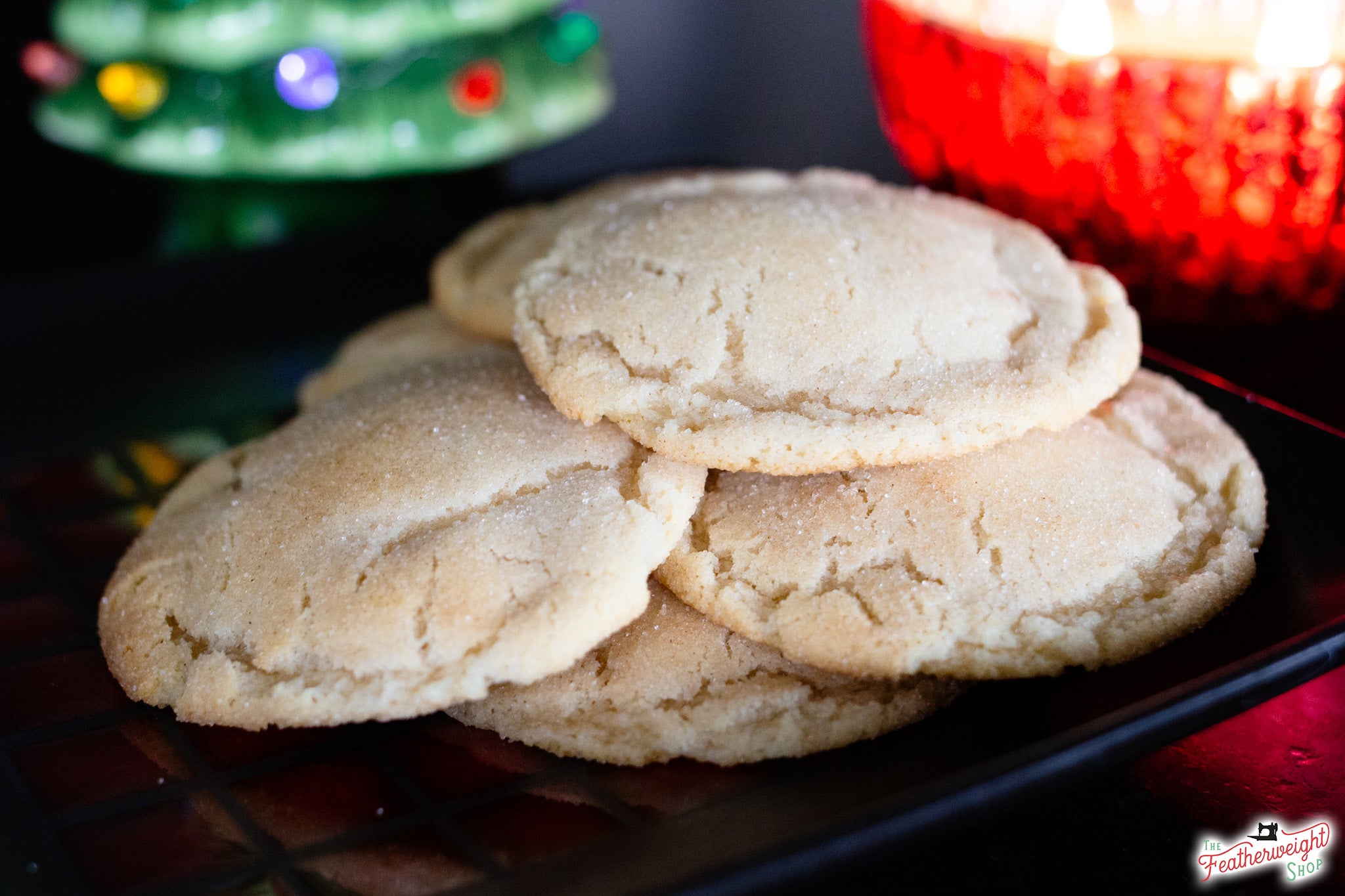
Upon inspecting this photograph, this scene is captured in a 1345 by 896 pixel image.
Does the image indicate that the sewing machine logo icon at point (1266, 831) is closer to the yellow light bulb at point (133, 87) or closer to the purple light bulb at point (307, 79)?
the purple light bulb at point (307, 79)

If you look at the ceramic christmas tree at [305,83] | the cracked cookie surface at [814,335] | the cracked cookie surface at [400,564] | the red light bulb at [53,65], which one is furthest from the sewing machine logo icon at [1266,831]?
the red light bulb at [53,65]

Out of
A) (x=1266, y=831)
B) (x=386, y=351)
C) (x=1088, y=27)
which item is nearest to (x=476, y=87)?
(x=386, y=351)

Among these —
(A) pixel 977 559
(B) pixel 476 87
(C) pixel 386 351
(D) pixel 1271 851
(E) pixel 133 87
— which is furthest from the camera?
(B) pixel 476 87

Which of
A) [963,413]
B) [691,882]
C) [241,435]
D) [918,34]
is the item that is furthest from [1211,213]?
[241,435]

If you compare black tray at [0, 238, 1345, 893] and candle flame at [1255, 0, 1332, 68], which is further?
candle flame at [1255, 0, 1332, 68]

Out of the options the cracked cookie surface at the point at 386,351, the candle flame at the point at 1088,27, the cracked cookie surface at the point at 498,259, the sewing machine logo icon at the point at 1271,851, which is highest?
the candle flame at the point at 1088,27

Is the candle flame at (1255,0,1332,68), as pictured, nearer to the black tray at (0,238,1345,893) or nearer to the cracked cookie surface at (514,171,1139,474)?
the cracked cookie surface at (514,171,1139,474)

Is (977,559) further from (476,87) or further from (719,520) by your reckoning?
(476,87)

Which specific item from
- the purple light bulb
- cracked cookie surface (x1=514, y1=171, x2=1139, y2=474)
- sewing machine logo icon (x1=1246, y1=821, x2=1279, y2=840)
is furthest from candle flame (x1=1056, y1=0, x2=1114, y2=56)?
the purple light bulb
